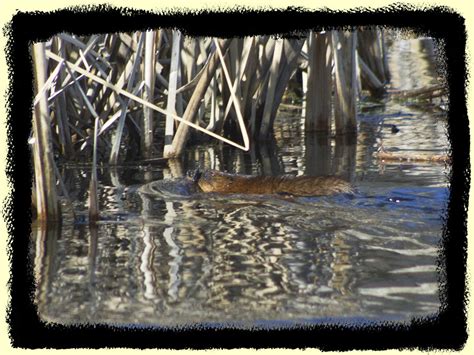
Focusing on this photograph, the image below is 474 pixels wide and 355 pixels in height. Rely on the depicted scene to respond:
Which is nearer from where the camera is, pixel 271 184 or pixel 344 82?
pixel 271 184

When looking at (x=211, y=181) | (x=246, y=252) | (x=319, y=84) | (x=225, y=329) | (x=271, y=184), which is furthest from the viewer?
(x=319, y=84)

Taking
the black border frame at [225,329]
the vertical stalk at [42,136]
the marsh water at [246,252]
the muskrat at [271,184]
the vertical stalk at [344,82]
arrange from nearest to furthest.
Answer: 1. the black border frame at [225,329]
2. the marsh water at [246,252]
3. the vertical stalk at [42,136]
4. the muskrat at [271,184]
5. the vertical stalk at [344,82]

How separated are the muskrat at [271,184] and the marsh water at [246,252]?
95 millimetres

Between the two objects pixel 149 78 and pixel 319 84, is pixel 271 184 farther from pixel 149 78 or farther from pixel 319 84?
pixel 319 84

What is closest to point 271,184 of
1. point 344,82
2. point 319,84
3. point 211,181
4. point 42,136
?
point 211,181

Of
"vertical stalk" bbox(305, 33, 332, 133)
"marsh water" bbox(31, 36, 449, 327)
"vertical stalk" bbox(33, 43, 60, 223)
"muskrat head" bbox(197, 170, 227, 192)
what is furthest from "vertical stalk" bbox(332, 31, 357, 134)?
"vertical stalk" bbox(33, 43, 60, 223)

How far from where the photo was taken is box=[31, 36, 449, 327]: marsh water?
15.8 ft

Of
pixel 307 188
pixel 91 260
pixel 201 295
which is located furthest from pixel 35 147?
pixel 307 188

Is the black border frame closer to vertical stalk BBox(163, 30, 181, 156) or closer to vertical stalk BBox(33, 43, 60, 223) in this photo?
vertical stalk BBox(33, 43, 60, 223)

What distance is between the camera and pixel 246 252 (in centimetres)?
589

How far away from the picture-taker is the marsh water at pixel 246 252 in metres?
4.82

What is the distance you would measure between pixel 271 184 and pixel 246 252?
166cm

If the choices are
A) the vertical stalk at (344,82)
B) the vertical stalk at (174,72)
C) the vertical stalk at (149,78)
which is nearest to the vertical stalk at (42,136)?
the vertical stalk at (174,72)

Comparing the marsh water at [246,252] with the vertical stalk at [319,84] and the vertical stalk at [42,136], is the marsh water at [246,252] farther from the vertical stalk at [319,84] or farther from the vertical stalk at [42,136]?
the vertical stalk at [319,84]
